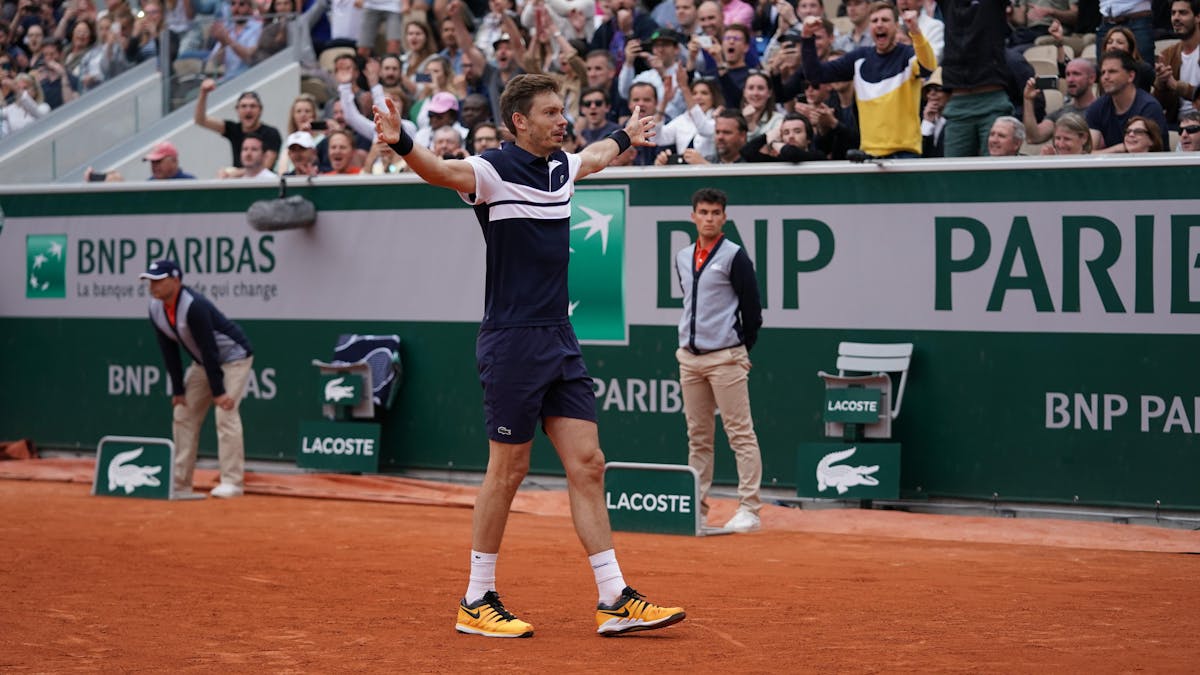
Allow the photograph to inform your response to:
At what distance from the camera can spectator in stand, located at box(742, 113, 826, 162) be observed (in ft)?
38.9

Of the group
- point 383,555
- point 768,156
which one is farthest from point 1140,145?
point 383,555

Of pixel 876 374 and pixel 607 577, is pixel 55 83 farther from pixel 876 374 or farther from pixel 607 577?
pixel 607 577

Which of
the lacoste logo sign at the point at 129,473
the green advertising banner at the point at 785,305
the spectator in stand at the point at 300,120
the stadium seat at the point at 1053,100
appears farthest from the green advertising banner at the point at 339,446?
the stadium seat at the point at 1053,100

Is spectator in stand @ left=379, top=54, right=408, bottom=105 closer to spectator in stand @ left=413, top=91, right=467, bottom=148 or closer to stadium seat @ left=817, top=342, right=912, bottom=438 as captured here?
spectator in stand @ left=413, top=91, right=467, bottom=148

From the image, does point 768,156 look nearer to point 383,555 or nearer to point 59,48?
point 383,555

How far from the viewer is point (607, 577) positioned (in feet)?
22.7

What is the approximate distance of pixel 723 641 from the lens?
6.72 m

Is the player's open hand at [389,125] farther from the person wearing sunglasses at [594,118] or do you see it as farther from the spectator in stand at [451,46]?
the spectator in stand at [451,46]

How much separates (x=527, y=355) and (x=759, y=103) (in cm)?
722

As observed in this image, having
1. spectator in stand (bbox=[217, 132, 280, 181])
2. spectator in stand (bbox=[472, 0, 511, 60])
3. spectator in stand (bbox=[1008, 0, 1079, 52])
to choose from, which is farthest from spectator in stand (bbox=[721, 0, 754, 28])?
spectator in stand (bbox=[217, 132, 280, 181])

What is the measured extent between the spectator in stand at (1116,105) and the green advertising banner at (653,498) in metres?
3.81

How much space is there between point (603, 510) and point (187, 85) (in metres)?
13.0

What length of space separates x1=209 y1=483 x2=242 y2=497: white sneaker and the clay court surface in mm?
369

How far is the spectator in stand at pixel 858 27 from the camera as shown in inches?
554
